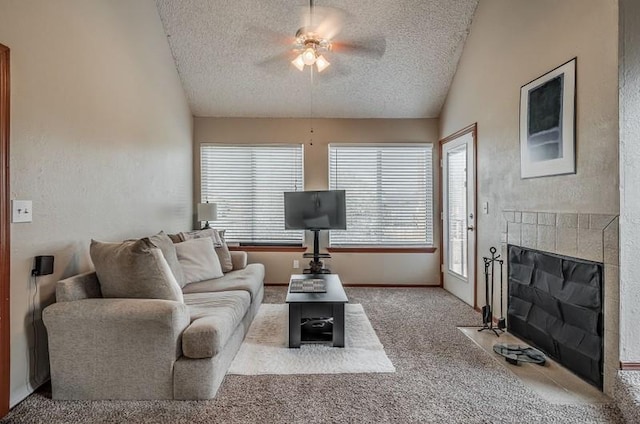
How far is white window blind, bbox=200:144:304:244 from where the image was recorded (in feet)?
18.2

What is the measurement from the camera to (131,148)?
362cm

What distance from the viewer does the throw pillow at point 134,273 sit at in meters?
2.45

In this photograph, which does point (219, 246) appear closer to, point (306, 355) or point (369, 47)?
point (306, 355)

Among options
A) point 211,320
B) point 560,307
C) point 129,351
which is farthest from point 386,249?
point 129,351

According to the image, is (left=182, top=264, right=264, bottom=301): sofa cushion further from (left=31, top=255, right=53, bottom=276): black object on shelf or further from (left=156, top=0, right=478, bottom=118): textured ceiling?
(left=156, top=0, right=478, bottom=118): textured ceiling

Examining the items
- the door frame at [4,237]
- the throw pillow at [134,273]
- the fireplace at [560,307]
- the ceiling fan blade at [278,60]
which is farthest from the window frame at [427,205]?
the door frame at [4,237]

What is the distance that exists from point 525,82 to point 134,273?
137 inches

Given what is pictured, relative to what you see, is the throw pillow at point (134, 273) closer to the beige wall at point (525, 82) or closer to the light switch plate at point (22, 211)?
the light switch plate at point (22, 211)

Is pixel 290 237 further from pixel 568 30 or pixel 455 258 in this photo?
pixel 568 30

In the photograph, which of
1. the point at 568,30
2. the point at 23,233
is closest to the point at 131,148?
the point at 23,233

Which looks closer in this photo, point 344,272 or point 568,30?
point 568,30

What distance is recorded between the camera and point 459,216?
15.9 feet

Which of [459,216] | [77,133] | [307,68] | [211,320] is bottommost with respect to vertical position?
[211,320]

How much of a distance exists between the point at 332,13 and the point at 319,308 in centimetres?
309
